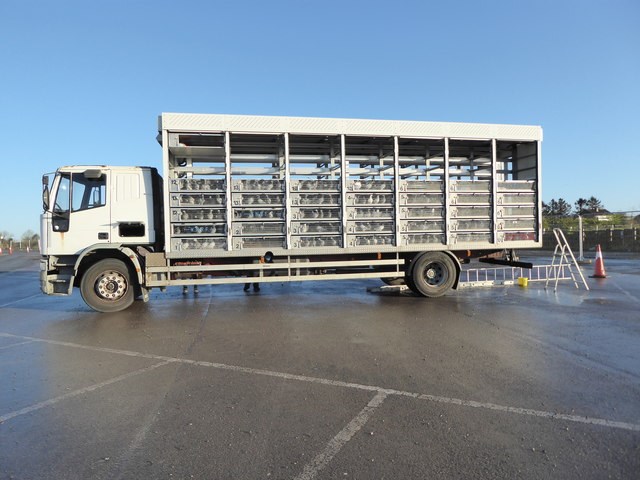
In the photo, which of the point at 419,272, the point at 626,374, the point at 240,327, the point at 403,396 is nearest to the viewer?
the point at 403,396

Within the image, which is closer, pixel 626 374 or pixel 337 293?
pixel 626 374

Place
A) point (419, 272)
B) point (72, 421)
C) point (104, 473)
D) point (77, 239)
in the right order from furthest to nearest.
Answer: point (419, 272) < point (77, 239) < point (72, 421) < point (104, 473)

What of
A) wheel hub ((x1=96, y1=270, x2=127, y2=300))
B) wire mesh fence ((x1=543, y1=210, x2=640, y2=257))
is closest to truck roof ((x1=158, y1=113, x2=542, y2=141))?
A: wheel hub ((x1=96, y1=270, x2=127, y2=300))

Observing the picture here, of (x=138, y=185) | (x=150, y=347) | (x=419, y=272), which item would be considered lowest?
(x=150, y=347)

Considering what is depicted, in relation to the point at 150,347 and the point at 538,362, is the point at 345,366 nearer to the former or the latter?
the point at 538,362

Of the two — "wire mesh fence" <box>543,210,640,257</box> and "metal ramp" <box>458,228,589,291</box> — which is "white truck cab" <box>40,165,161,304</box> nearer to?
"metal ramp" <box>458,228,589,291</box>

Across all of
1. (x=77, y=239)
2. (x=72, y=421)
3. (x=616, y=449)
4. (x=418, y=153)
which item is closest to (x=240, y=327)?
A: (x=72, y=421)

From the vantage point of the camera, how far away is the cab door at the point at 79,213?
7719 millimetres

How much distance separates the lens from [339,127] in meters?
8.11

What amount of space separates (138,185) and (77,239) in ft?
5.10

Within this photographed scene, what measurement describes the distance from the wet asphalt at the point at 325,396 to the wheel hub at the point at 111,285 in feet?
2.24

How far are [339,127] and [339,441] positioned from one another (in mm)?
6432

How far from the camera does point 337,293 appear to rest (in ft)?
33.6

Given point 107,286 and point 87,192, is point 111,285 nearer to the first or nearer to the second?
point 107,286
